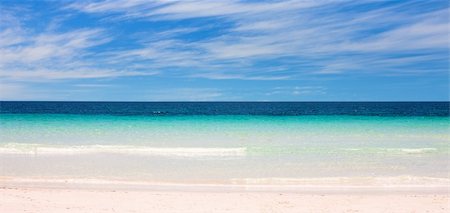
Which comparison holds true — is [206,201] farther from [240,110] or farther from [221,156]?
[240,110]

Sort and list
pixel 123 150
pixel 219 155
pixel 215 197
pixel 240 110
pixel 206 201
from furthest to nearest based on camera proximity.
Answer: pixel 240 110 → pixel 123 150 → pixel 219 155 → pixel 215 197 → pixel 206 201

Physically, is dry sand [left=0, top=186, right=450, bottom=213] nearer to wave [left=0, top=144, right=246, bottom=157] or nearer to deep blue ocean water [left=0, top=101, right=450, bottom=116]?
wave [left=0, top=144, right=246, bottom=157]

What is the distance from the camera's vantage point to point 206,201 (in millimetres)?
9031

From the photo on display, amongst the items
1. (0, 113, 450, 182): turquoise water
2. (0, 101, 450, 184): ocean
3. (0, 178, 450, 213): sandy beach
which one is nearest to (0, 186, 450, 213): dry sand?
(0, 178, 450, 213): sandy beach

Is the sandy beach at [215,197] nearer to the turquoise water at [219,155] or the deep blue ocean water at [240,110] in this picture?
the turquoise water at [219,155]

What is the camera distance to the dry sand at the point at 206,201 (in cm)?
836

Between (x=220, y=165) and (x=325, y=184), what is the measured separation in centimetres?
379

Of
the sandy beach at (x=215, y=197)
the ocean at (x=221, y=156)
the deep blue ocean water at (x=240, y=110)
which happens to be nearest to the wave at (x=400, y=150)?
the ocean at (x=221, y=156)

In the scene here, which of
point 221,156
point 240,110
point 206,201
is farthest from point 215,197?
point 240,110

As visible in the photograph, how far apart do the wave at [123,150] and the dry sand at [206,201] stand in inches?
259

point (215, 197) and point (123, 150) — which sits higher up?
point (123, 150)

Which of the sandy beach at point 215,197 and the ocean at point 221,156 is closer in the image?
the sandy beach at point 215,197

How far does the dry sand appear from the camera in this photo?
8359 millimetres

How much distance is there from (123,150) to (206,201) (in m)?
9.40
